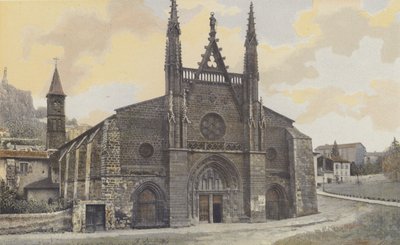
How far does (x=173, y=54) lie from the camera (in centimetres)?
2084

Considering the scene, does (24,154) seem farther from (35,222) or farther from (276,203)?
(276,203)

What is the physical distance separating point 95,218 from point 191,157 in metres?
5.10

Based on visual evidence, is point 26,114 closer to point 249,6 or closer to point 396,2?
point 249,6

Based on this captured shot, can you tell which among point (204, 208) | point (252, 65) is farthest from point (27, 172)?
point (252, 65)

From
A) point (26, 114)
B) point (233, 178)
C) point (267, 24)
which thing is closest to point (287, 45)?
point (267, 24)

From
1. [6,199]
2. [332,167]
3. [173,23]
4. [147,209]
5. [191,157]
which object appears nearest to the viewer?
[6,199]

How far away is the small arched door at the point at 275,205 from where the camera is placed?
76.0 feet

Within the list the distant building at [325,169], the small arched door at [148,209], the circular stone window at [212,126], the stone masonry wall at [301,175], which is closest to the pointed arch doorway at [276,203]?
the stone masonry wall at [301,175]

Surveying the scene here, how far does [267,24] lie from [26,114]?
9.67 metres

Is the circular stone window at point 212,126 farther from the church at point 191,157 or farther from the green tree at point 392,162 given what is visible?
the green tree at point 392,162

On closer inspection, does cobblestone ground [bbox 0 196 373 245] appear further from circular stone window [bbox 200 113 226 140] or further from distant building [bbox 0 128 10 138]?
circular stone window [bbox 200 113 226 140]

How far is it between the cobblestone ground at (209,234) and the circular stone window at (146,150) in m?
3.40

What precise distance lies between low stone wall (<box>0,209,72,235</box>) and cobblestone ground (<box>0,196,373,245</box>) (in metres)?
0.44

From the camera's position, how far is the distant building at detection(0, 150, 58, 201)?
19.0 m
